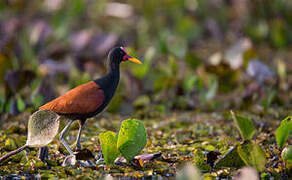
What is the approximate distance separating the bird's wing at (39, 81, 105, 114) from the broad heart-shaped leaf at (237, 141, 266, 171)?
923mm

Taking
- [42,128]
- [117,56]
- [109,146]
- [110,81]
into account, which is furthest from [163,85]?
[42,128]

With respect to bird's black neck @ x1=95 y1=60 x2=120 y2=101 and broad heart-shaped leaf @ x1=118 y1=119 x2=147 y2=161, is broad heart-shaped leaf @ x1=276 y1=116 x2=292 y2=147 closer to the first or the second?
broad heart-shaped leaf @ x1=118 y1=119 x2=147 y2=161

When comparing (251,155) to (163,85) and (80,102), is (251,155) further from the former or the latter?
(163,85)

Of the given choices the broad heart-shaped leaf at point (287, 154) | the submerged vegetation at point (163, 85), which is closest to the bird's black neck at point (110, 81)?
the submerged vegetation at point (163, 85)

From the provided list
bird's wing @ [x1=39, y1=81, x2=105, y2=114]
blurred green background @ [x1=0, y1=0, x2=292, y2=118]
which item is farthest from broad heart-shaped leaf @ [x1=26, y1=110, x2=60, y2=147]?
blurred green background @ [x1=0, y1=0, x2=292, y2=118]

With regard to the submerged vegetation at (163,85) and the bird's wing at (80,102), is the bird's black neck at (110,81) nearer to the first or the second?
the bird's wing at (80,102)

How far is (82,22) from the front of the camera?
7.78m

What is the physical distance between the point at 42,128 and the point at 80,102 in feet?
1.15

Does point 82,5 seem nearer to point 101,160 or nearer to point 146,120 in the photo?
point 146,120

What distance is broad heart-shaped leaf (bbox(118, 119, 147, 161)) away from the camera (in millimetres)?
2840

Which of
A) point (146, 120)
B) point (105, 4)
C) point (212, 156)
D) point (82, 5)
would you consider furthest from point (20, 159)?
point (105, 4)

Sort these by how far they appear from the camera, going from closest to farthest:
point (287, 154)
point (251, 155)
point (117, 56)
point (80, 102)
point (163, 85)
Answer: point (251, 155) < point (287, 154) < point (80, 102) < point (117, 56) < point (163, 85)

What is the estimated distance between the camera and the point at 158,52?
6.02m

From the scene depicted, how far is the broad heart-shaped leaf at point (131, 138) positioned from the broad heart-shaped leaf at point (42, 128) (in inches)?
15.8
